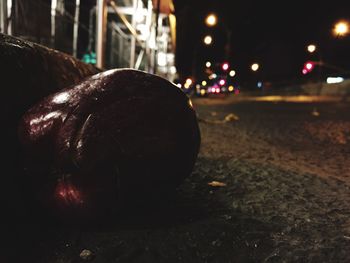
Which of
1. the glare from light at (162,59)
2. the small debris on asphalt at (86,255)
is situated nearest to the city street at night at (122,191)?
the small debris on asphalt at (86,255)

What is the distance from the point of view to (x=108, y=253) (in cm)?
194

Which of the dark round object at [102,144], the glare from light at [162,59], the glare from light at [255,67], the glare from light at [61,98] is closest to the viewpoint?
the dark round object at [102,144]

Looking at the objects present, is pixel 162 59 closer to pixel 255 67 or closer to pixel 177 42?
pixel 177 42

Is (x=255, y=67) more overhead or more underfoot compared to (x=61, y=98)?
more overhead

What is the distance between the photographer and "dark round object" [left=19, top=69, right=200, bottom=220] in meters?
2.04

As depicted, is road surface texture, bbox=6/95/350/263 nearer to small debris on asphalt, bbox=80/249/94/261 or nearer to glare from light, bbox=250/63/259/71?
small debris on asphalt, bbox=80/249/94/261

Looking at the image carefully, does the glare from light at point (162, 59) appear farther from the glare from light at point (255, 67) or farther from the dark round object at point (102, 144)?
the glare from light at point (255, 67)

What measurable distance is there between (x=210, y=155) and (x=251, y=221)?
6.79ft

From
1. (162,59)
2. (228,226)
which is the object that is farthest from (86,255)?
(162,59)

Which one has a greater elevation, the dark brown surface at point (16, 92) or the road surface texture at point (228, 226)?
the dark brown surface at point (16, 92)

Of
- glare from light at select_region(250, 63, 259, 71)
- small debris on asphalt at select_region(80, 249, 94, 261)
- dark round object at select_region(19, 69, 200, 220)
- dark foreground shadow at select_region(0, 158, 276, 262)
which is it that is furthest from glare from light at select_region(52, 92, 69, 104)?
glare from light at select_region(250, 63, 259, 71)

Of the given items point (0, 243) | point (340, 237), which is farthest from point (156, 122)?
point (340, 237)

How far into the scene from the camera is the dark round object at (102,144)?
204 cm

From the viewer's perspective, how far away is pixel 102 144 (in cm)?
205
